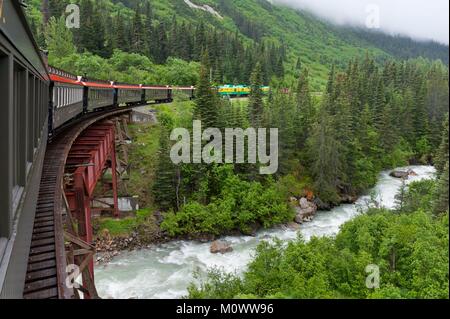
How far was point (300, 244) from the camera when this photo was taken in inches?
754

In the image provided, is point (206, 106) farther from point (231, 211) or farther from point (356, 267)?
point (356, 267)

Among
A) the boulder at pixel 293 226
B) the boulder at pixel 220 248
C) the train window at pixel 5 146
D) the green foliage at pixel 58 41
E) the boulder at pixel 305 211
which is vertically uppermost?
the green foliage at pixel 58 41

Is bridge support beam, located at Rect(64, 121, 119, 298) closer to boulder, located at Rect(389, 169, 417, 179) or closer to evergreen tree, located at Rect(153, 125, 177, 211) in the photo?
evergreen tree, located at Rect(153, 125, 177, 211)

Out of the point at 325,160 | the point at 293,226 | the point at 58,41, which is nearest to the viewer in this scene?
the point at 293,226

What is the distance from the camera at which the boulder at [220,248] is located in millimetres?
28266

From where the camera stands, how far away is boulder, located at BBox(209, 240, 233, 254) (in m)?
28.3

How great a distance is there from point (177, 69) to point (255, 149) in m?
37.8

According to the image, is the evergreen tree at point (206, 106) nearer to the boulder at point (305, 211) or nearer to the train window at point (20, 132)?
the boulder at point (305, 211)

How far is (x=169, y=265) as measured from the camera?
25484mm

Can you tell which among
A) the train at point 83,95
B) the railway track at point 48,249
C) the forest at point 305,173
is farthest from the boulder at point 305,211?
the railway track at point 48,249

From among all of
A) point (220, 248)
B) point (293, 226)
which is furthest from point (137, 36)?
point (220, 248)

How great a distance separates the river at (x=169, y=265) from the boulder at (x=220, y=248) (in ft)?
1.24

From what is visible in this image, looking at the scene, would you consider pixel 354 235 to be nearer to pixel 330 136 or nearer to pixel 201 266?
pixel 201 266

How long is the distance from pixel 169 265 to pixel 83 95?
39.0 feet
